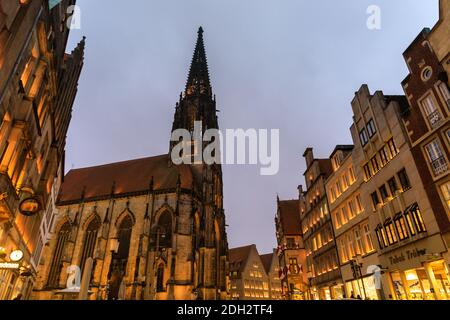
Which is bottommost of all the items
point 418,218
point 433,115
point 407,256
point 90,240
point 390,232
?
point 407,256

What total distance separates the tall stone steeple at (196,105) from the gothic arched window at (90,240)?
19.8 meters

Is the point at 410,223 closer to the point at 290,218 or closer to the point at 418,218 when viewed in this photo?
the point at 418,218

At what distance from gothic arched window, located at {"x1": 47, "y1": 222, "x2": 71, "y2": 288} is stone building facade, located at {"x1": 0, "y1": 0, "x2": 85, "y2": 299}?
2011 centimetres

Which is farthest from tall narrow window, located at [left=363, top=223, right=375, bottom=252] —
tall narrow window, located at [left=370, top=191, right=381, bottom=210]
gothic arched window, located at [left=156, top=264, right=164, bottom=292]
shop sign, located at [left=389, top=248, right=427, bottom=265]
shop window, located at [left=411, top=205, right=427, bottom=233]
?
gothic arched window, located at [left=156, top=264, right=164, bottom=292]

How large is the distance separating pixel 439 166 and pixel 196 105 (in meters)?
42.0

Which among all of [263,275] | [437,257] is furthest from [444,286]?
[263,275]

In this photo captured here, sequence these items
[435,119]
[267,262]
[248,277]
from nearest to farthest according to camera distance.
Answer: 1. [435,119]
2. [248,277]
3. [267,262]

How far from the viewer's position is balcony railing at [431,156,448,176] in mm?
15523

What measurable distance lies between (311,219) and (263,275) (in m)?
51.6

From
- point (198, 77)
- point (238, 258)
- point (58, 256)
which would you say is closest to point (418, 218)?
point (58, 256)

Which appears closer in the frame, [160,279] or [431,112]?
[431,112]

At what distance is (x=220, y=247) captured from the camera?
46.9 m

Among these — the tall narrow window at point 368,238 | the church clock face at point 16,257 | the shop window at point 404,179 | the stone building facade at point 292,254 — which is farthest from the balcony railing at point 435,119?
the stone building facade at point 292,254

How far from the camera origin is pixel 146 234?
121 ft
